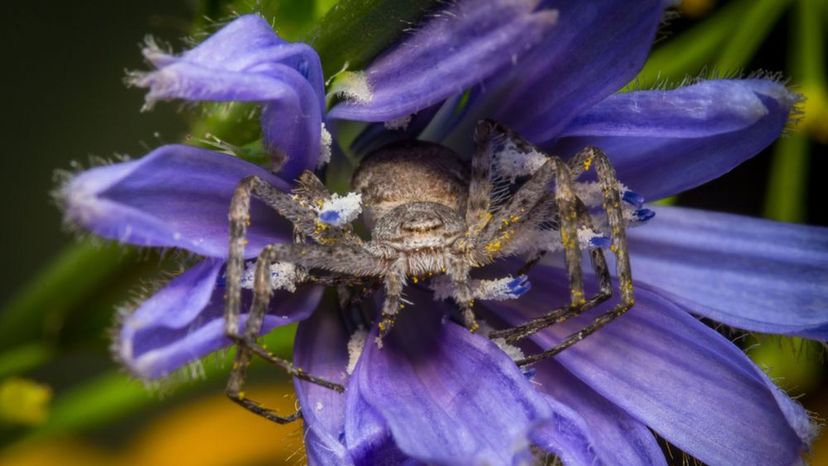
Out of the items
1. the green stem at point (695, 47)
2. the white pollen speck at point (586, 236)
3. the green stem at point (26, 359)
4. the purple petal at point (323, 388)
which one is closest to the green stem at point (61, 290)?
the green stem at point (26, 359)

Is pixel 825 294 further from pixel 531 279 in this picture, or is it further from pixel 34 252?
pixel 34 252

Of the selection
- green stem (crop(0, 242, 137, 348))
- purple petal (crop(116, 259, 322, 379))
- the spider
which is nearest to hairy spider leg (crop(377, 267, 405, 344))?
the spider

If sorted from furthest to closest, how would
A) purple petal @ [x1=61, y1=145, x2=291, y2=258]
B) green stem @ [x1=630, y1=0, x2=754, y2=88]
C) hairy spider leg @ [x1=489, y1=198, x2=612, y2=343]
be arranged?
green stem @ [x1=630, y1=0, x2=754, y2=88], hairy spider leg @ [x1=489, y1=198, x2=612, y2=343], purple petal @ [x1=61, y1=145, x2=291, y2=258]

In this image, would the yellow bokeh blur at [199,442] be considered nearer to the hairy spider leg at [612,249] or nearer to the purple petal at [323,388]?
the purple petal at [323,388]

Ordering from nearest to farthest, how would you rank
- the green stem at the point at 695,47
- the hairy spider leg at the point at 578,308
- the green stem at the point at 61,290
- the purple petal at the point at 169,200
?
the purple petal at the point at 169,200
the hairy spider leg at the point at 578,308
the green stem at the point at 61,290
the green stem at the point at 695,47

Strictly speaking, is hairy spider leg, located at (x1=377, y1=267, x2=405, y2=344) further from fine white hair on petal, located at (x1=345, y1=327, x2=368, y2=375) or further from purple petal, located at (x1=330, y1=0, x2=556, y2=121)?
purple petal, located at (x1=330, y1=0, x2=556, y2=121)

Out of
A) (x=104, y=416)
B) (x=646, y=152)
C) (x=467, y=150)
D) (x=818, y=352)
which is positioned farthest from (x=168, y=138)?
(x=818, y=352)
